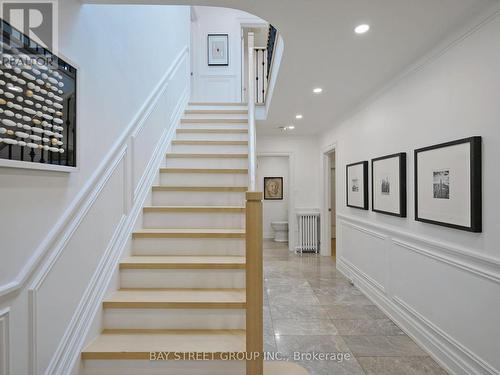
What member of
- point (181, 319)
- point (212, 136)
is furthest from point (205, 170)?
point (181, 319)

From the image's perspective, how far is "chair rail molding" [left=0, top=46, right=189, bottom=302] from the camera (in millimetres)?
1206

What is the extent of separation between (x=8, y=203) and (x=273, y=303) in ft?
9.14

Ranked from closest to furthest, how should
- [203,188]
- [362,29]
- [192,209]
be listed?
[362,29]
[192,209]
[203,188]

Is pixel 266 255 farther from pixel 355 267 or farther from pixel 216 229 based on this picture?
pixel 216 229

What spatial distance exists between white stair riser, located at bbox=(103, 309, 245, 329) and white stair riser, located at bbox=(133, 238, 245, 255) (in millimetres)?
539

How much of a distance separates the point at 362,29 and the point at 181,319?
93.1 inches

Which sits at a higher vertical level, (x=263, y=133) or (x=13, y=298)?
(x=263, y=133)

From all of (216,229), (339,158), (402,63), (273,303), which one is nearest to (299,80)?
(402,63)

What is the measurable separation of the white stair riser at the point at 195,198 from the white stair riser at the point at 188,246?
53 centimetres

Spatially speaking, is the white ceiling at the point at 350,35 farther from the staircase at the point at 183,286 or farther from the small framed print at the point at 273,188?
the small framed print at the point at 273,188

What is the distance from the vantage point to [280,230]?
724cm

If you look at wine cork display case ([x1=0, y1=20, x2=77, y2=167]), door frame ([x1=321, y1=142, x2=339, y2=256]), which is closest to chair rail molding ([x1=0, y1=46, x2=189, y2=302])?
wine cork display case ([x1=0, y1=20, x2=77, y2=167])

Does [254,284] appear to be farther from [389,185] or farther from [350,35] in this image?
[389,185]

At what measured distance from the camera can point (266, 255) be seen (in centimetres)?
572
